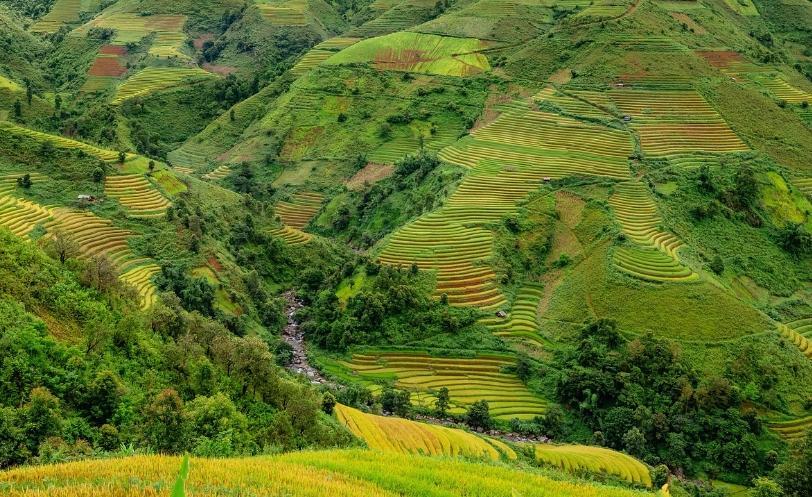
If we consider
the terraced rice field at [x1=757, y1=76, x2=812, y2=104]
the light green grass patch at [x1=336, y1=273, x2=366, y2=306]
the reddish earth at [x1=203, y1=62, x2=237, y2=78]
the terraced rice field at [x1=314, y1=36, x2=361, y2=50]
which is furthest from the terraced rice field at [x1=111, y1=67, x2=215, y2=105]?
the terraced rice field at [x1=757, y1=76, x2=812, y2=104]

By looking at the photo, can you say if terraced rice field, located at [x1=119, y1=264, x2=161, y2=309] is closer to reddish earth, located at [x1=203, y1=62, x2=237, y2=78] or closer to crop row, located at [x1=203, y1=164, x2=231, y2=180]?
crop row, located at [x1=203, y1=164, x2=231, y2=180]

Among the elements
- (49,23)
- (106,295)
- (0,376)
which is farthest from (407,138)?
(49,23)

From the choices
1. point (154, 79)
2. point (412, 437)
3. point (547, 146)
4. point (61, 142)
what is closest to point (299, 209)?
point (61, 142)

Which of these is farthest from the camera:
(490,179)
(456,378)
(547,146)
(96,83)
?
(96,83)

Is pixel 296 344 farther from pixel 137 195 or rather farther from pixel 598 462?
pixel 598 462

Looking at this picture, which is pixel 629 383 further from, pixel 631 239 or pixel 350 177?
pixel 350 177

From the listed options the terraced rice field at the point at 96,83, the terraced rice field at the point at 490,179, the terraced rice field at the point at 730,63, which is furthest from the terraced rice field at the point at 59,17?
the terraced rice field at the point at 730,63
